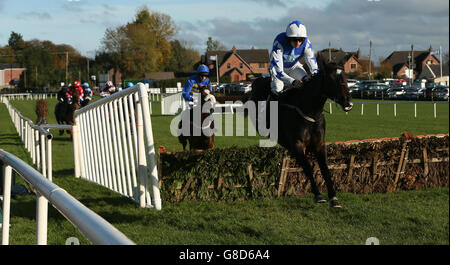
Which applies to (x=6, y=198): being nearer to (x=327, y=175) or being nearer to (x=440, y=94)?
(x=327, y=175)

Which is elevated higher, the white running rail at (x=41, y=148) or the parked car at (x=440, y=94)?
the parked car at (x=440, y=94)

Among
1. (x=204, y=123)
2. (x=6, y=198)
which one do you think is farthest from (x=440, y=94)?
(x=6, y=198)

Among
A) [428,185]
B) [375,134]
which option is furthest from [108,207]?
[375,134]

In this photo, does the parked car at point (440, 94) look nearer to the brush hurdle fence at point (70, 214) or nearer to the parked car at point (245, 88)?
the parked car at point (245, 88)

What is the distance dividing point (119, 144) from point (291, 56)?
3.08m

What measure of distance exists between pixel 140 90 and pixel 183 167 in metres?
1.26

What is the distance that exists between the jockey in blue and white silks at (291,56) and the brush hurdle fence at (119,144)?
6.51ft

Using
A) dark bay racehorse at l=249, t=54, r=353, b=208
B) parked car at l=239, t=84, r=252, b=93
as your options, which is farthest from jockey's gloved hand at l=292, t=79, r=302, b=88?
parked car at l=239, t=84, r=252, b=93

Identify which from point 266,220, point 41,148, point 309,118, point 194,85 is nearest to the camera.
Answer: point 309,118

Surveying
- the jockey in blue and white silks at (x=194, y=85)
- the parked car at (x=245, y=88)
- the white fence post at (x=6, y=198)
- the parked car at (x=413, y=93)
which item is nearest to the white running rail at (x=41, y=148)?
the jockey in blue and white silks at (x=194, y=85)

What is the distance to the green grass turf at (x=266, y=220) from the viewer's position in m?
5.20

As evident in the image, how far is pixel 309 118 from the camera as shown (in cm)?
561

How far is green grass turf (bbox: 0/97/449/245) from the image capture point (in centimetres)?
520
